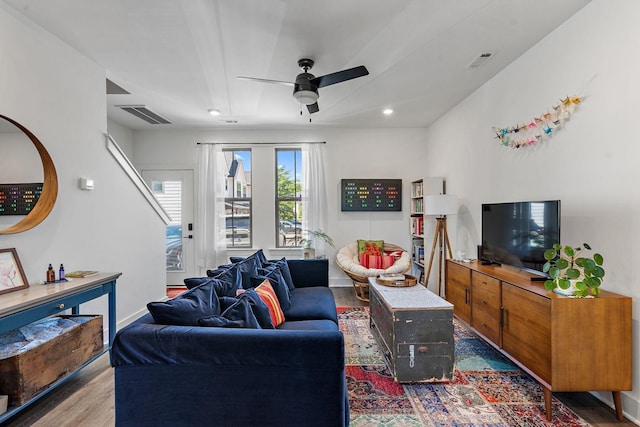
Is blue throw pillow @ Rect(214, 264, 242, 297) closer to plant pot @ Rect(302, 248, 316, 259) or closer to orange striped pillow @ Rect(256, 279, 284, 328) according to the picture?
orange striped pillow @ Rect(256, 279, 284, 328)

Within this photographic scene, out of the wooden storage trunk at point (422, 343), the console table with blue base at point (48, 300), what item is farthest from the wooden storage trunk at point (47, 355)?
the wooden storage trunk at point (422, 343)

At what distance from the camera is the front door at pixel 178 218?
5.18 metres

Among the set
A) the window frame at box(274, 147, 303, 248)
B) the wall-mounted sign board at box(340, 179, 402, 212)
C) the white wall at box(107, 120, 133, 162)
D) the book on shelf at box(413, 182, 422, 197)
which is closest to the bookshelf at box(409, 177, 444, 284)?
the book on shelf at box(413, 182, 422, 197)

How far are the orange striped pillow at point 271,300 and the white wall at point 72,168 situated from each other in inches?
64.6

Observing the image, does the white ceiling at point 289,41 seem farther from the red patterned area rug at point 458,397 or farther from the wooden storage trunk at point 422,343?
the red patterned area rug at point 458,397

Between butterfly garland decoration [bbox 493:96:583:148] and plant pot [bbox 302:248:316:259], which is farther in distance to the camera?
plant pot [bbox 302:248:316:259]

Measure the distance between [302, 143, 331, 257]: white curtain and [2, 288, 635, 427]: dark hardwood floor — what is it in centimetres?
325

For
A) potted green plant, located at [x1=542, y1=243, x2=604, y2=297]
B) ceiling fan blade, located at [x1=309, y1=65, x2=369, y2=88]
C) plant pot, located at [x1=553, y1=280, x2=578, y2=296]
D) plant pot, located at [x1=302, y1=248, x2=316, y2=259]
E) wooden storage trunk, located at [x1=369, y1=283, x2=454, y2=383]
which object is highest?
ceiling fan blade, located at [x1=309, y1=65, x2=369, y2=88]

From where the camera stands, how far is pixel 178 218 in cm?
520

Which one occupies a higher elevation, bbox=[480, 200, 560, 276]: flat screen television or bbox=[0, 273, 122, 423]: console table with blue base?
bbox=[480, 200, 560, 276]: flat screen television

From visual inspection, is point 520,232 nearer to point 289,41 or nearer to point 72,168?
point 289,41

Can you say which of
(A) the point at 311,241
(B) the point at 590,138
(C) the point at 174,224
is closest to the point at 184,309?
(B) the point at 590,138

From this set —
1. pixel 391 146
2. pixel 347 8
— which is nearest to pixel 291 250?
pixel 391 146

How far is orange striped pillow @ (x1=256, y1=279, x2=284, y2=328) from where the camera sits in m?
2.15
